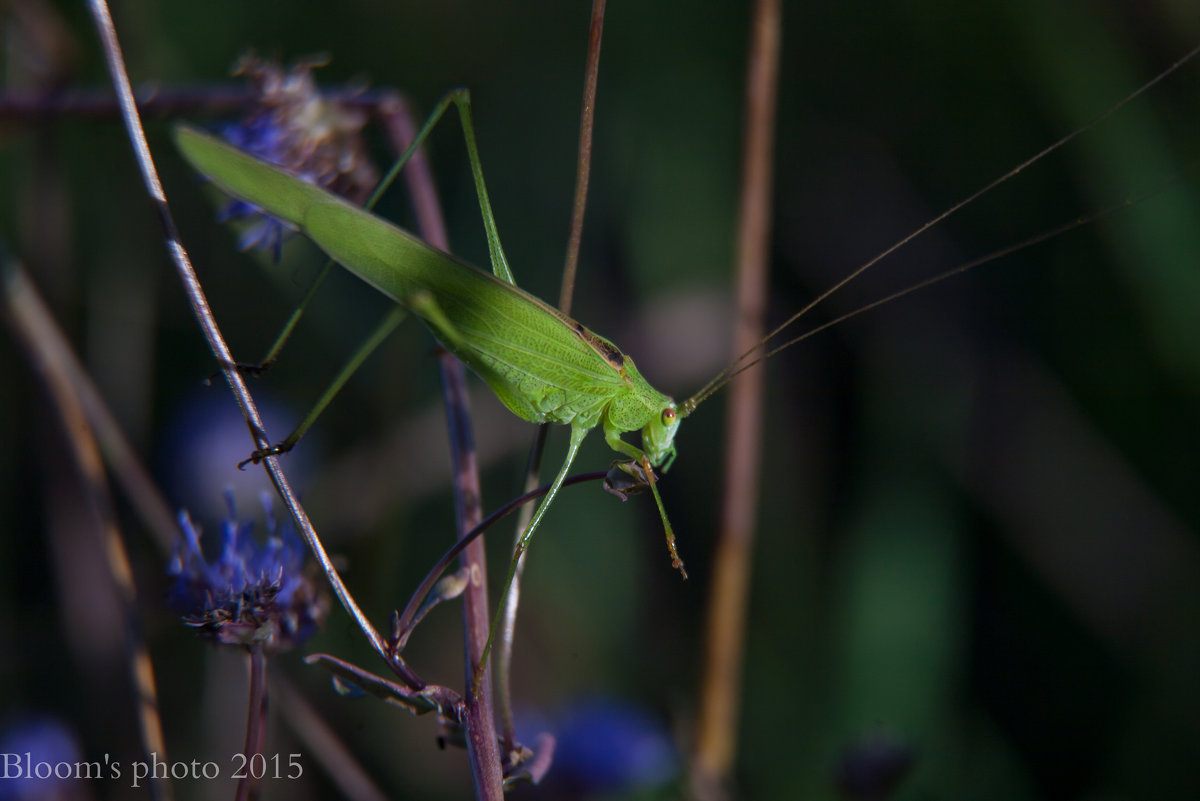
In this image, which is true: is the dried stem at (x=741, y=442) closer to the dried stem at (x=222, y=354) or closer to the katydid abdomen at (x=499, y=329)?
the katydid abdomen at (x=499, y=329)

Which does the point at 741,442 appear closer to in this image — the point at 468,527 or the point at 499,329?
the point at 499,329

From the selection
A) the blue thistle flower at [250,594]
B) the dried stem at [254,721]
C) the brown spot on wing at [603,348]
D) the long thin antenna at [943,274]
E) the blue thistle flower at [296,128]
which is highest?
the blue thistle flower at [296,128]

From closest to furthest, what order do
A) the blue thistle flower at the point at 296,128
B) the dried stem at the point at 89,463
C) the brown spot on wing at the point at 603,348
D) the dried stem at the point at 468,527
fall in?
1. the dried stem at the point at 468,527
2. the dried stem at the point at 89,463
3. the brown spot on wing at the point at 603,348
4. the blue thistle flower at the point at 296,128

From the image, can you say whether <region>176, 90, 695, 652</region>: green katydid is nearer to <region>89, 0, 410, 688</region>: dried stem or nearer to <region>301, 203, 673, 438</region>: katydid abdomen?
<region>301, 203, 673, 438</region>: katydid abdomen

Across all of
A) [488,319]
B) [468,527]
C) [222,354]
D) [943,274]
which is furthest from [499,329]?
[943,274]

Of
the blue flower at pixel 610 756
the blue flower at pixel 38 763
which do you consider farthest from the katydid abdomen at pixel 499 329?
the blue flower at pixel 38 763

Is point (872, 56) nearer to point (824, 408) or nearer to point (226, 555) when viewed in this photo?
point (824, 408)

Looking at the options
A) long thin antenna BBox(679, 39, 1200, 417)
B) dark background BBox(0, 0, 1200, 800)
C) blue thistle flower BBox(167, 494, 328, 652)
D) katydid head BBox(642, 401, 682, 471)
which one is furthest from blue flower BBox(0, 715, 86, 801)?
long thin antenna BBox(679, 39, 1200, 417)
